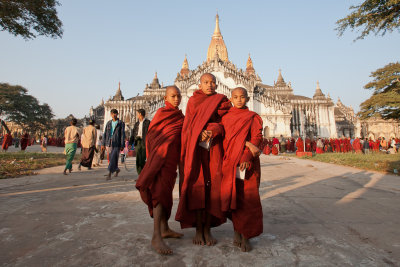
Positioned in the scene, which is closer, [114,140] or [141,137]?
[141,137]

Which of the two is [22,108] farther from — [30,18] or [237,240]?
[237,240]

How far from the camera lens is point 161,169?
6.97ft

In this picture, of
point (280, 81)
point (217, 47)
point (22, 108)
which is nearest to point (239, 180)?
point (22, 108)

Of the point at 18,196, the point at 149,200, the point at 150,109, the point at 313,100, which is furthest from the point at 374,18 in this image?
the point at 313,100

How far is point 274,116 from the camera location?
31891mm

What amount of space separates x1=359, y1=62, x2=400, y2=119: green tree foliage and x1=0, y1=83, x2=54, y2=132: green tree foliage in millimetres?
44712

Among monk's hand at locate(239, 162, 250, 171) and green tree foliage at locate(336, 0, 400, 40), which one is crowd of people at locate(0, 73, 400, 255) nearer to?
monk's hand at locate(239, 162, 250, 171)

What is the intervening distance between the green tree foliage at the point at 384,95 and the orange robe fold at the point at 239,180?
22.9 metres

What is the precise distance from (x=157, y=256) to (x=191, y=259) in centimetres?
28

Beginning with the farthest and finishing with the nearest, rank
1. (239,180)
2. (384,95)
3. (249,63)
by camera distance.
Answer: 1. (249,63)
2. (384,95)
3. (239,180)

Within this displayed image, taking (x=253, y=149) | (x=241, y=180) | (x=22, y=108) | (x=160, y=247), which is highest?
(x=22, y=108)

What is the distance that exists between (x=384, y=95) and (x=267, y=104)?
576 inches

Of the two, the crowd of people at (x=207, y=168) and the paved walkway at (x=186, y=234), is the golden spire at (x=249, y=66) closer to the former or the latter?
the paved walkway at (x=186, y=234)

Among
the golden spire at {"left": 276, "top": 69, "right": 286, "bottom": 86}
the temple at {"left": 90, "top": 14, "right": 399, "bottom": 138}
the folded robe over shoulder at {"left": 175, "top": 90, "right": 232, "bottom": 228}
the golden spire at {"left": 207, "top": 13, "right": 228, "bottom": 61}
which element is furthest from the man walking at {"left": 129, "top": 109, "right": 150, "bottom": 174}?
the golden spire at {"left": 276, "top": 69, "right": 286, "bottom": 86}
